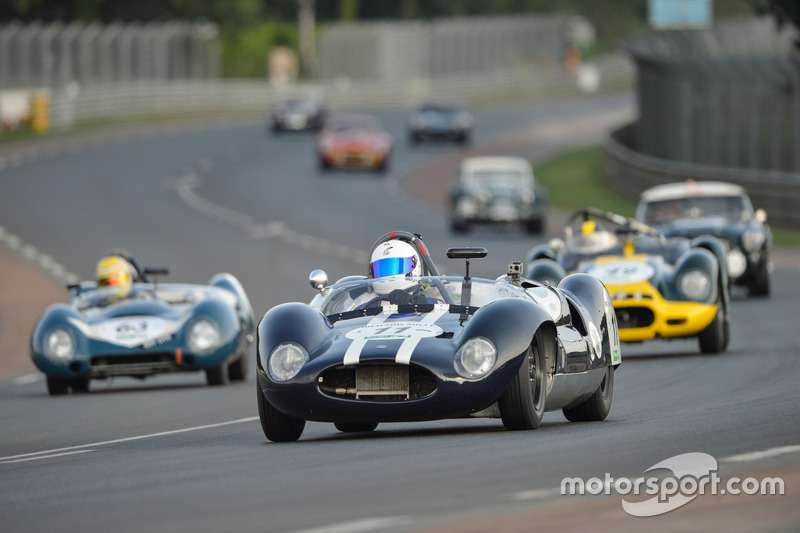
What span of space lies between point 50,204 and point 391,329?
32.2m

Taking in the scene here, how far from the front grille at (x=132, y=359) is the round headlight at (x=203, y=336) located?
25 cm

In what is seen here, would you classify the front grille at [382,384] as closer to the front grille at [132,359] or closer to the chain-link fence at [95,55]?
the front grille at [132,359]

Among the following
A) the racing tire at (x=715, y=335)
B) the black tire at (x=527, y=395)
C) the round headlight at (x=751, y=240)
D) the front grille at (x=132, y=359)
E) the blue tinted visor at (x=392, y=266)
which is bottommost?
the round headlight at (x=751, y=240)

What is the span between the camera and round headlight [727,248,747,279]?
23234mm

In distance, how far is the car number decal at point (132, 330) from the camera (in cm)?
1580

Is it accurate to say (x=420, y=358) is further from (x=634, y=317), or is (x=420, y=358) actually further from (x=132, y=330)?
(x=634, y=317)

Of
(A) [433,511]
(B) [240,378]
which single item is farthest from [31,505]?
(B) [240,378]

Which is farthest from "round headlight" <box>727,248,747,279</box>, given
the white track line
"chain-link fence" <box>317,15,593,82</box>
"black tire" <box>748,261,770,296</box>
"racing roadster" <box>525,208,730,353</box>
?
"chain-link fence" <box>317,15,593,82</box>

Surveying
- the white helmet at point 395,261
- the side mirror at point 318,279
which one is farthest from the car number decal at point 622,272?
the side mirror at point 318,279

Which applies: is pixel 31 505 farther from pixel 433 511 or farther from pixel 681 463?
pixel 681 463

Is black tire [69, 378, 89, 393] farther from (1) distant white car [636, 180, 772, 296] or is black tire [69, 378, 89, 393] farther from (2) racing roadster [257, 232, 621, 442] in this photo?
(1) distant white car [636, 180, 772, 296]

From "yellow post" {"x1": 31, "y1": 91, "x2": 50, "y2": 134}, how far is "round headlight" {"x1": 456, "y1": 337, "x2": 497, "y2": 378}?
49.9 m

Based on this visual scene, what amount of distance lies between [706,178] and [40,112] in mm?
27922

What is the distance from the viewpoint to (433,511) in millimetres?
6914
